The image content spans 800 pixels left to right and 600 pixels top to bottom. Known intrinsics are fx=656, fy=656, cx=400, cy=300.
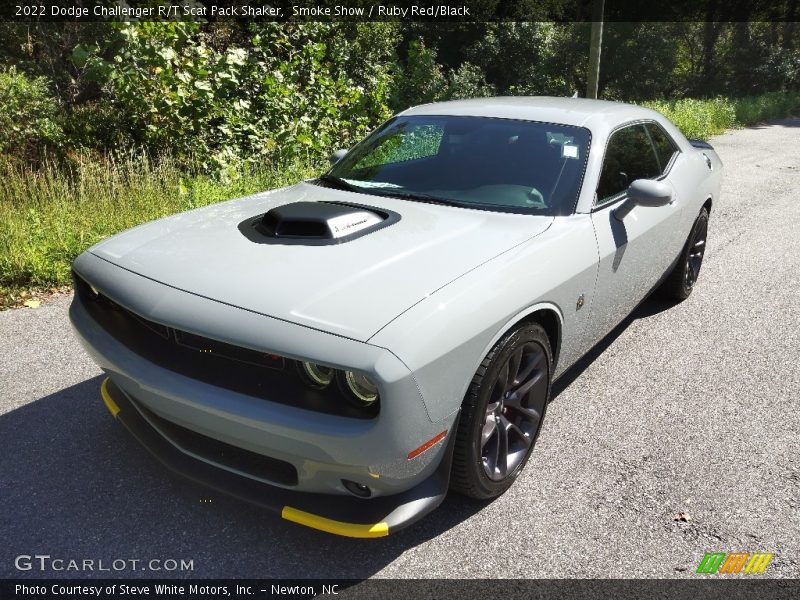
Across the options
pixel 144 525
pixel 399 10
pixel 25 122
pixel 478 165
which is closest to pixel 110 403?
pixel 144 525

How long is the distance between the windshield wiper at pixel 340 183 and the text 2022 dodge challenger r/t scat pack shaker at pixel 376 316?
4 cm

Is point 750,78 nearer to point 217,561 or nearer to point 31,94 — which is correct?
point 31,94

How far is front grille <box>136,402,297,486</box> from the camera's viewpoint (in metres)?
2.26

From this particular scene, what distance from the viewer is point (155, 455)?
2.49 m

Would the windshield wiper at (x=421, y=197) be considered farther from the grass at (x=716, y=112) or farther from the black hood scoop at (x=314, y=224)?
the grass at (x=716, y=112)

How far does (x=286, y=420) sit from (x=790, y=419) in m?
2.76

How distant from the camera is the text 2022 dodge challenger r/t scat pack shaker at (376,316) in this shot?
6.84ft

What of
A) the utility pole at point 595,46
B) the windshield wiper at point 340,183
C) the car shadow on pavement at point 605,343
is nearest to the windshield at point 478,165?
the windshield wiper at point 340,183

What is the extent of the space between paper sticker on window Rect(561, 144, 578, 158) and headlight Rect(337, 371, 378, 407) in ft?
6.16

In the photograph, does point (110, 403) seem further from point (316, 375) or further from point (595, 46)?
point (595, 46)

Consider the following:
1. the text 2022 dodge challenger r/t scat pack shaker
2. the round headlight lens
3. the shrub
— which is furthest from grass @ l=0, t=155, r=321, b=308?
A: the round headlight lens

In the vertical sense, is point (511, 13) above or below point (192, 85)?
above

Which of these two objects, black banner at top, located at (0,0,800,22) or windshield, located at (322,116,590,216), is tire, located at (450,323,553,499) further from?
black banner at top, located at (0,0,800,22)

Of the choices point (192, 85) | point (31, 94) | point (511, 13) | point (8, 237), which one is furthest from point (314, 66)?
point (511, 13)
